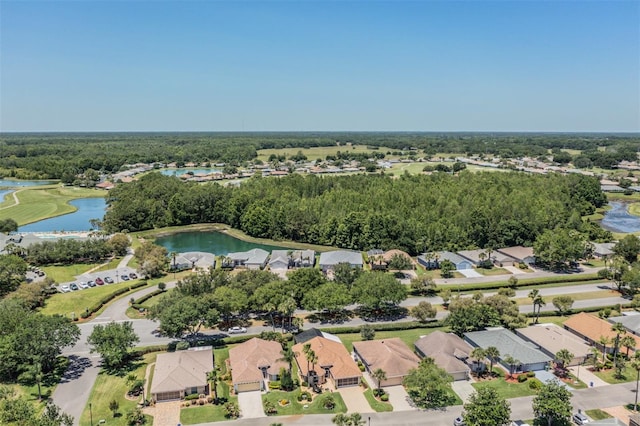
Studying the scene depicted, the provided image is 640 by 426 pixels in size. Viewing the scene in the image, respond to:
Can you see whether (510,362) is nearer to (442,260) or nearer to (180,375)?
(180,375)

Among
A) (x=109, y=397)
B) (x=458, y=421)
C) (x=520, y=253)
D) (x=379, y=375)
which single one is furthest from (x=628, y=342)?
(x=109, y=397)

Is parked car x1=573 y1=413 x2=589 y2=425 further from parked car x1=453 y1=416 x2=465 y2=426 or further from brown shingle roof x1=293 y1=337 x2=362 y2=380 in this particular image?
brown shingle roof x1=293 y1=337 x2=362 y2=380

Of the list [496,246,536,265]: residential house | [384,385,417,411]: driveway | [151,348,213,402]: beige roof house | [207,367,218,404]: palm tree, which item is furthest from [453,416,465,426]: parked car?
[496,246,536,265]: residential house

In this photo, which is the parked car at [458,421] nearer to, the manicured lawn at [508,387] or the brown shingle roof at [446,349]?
the manicured lawn at [508,387]

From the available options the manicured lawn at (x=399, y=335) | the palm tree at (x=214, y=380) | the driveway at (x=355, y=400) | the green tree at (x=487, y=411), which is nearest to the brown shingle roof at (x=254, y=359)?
the palm tree at (x=214, y=380)

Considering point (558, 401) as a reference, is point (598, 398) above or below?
below

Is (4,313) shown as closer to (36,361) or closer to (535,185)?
(36,361)

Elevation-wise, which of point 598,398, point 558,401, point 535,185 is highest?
point 535,185

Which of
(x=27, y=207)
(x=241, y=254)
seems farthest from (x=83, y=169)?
(x=241, y=254)
